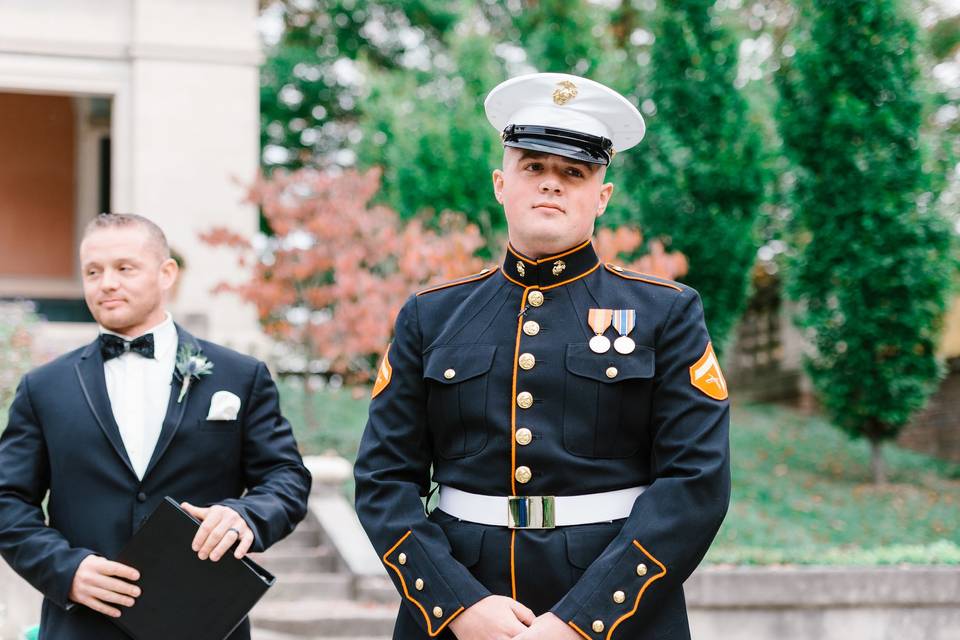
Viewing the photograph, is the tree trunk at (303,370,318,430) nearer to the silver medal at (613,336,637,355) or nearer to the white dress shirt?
the white dress shirt

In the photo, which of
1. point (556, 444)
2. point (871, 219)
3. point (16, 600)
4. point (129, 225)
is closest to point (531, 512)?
point (556, 444)

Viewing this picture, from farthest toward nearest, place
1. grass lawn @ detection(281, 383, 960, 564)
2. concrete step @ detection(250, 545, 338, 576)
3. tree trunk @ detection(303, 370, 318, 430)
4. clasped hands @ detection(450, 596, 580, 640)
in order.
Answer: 1. tree trunk @ detection(303, 370, 318, 430)
2. grass lawn @ detection(281, 383, 960, 564)
3. concrete step @ detection(250, 545, 338, 576)
4. clasped hands @ detection(450, 596, 580, 640)

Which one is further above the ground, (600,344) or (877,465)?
(600,344)

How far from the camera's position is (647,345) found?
2.61m

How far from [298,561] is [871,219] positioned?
6963 millimetres

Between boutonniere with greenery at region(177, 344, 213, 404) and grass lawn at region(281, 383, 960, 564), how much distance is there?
448 cm

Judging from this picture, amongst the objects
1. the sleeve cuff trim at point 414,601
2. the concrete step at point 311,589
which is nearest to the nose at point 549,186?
the sleeve cuff trim at point 414,601

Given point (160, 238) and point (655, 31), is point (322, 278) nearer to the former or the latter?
point (655, 31)

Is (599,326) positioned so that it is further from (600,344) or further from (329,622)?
(329,622)

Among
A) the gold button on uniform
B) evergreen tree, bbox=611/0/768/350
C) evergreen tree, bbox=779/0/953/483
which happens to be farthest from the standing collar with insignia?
evergreen tree, bbox=611/0/768/350

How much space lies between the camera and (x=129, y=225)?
3.02 meters

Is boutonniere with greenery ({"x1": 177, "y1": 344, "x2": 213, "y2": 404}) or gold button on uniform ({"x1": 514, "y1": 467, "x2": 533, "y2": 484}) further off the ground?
boutonniere with greenery ({"x1": 177, "y1": 344, "x2": 213, "y2": 404})

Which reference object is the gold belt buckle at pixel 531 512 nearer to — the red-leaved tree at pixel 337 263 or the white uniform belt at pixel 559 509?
the white uniform belt at pixel 559 509

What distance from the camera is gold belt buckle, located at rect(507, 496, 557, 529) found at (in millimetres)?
2547
